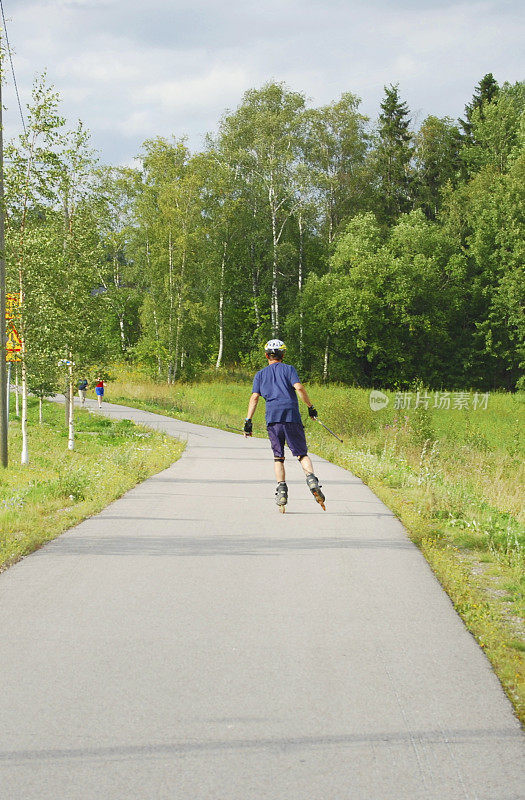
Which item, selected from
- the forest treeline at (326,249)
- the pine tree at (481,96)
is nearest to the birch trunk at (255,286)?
the forest treeline at (326,249)

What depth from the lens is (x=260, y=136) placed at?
181 feet

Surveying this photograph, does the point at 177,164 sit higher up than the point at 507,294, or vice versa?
the point at 177,164

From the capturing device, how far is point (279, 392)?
10.8 meters

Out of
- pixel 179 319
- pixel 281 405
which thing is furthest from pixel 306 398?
pixel 179 319

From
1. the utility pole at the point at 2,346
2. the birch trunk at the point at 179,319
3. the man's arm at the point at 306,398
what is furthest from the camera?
the birch trunk at the point at 179,319

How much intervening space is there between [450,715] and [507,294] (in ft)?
167

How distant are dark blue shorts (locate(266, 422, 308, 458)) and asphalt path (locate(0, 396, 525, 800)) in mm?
2378

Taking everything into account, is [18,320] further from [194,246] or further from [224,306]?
[224,306]

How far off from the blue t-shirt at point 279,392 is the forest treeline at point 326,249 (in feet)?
130

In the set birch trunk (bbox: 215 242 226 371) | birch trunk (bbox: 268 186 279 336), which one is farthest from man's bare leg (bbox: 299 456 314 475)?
birch trunk (bbox: 215 242 226 371)

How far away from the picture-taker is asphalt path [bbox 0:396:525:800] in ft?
11.2

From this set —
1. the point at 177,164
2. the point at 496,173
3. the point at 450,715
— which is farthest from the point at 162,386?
the point at 450,715

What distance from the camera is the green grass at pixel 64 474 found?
937 cm

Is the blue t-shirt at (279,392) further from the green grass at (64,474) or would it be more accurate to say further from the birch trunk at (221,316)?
the birch trunk at (221,316)
